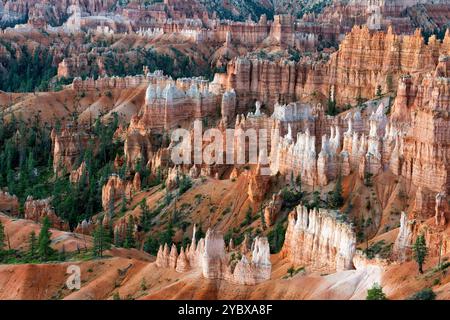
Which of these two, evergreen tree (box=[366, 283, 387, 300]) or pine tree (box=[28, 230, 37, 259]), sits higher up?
evergreen tree (box=[366, 283, 387, 300])

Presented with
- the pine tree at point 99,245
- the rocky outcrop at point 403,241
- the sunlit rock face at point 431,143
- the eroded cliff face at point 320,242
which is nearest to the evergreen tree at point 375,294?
the eroded cliff face at point 320,242

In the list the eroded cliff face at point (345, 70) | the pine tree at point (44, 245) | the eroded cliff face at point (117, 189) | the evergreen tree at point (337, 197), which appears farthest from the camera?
the eroded cliff face at point (345, 70)

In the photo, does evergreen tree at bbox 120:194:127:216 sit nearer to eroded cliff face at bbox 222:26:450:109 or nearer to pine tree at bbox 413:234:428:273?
eroded cliff face at bbox 222:26:450:109

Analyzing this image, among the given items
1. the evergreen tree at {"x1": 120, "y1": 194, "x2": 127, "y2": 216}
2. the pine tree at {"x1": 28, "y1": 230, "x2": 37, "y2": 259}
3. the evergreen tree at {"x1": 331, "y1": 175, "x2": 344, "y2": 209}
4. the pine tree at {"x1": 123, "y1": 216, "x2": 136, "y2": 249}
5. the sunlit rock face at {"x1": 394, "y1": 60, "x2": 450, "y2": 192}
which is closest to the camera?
the pine tree at {"x1": 28, "y1": 230, "x2": 37, "y2": 259}

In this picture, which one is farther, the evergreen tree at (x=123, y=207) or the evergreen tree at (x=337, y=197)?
the evergreen tree at (x=123, y=207)

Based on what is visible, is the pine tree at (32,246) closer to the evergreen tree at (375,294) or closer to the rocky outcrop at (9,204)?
the rocky outcrop at (9,204)

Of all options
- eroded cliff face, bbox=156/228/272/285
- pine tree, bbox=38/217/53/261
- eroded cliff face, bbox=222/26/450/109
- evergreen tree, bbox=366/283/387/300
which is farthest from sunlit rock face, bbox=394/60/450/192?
eroded cliff face, bbox=222/26/450/109

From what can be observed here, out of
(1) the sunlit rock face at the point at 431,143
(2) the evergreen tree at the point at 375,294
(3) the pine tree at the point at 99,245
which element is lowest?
(3) the pine tree at the point at 99,245
